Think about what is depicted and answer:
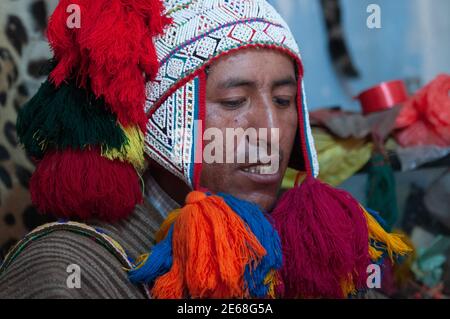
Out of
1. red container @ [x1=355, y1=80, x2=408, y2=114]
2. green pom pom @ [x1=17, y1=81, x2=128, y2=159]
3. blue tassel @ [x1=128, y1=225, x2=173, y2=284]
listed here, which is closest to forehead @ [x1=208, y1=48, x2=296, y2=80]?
green pom pom @ [x1=17, y1=81, x2=128, y2=159]

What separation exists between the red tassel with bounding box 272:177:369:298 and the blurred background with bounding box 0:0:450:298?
32 centimetres

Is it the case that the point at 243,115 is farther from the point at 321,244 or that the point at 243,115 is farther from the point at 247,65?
the point at 321,244

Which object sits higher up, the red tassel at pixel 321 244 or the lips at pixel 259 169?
the lips at pixel 259 169

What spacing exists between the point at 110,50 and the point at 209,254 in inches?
23.1

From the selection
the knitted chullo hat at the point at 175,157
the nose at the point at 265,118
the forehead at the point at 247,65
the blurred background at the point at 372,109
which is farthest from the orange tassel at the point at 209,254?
the blurred background at the point at 372,109

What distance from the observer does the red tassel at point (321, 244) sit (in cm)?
179

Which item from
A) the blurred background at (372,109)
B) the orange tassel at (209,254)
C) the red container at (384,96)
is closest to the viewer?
the orange tassel at (209,254)

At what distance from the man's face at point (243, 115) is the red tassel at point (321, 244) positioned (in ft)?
0.35

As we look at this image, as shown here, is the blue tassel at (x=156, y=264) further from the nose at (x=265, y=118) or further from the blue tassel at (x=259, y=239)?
the nose at (x=265, y=118)

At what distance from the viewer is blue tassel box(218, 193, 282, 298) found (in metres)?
1.73

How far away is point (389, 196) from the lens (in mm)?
2785

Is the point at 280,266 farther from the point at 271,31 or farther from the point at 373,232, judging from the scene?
the point at 271,31

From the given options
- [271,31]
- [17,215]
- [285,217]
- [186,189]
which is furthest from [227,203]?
[17,215]

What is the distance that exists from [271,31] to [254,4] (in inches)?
4.1
